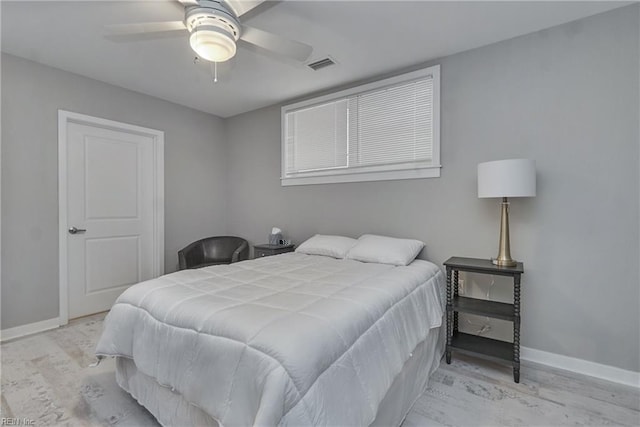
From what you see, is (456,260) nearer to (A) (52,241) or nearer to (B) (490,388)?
(B) (490,388)

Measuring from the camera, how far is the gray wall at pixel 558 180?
2.01 m

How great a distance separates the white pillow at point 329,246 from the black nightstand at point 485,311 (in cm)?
97

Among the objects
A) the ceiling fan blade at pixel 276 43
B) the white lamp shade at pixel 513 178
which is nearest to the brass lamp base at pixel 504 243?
the white lamp shade at pixel 513 178

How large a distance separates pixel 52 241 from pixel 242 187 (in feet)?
7.31

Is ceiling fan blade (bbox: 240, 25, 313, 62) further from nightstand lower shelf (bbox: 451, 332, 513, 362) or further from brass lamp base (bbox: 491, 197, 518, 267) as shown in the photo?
nightstand lower shelf (bbox: 451, 332, 513, 362)

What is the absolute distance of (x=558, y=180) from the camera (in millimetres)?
2217

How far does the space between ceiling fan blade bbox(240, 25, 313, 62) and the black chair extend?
8.27 feet

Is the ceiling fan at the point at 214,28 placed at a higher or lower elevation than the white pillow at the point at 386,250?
higher

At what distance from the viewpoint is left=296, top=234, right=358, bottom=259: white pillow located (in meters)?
2.86

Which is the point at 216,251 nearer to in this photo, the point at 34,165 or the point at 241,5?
the point at 34,165

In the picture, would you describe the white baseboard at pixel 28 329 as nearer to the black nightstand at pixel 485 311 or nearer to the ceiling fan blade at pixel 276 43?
the ceiling fan blade at pixel 276 43

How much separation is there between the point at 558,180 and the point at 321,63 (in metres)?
2.27

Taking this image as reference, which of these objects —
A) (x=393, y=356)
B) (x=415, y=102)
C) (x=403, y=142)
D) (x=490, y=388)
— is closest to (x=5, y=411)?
(x=393, y=356)

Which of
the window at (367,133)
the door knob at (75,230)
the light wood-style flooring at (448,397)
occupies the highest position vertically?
the window at (367,133)
